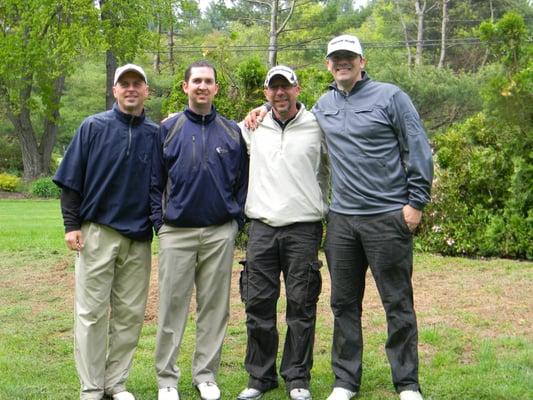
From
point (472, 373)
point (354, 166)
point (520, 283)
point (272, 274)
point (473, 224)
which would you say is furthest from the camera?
point (473, 224)

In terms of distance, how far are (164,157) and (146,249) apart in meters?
0.58

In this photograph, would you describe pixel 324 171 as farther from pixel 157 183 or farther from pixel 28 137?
pixel 28 137

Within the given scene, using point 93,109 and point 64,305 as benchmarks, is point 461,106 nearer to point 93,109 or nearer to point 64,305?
point 93,109

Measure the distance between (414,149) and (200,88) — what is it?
1331mm

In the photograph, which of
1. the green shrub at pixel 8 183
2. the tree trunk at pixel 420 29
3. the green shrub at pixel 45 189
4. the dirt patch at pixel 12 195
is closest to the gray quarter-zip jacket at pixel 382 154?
the green shrub at pixel 45 189

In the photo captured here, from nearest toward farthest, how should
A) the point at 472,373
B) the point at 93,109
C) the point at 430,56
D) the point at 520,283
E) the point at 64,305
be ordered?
the point at 472,373 < the point at 64,305 < the point at 520,283 < the point at 93,109 < the point at 430,56

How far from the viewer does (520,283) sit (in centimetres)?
817

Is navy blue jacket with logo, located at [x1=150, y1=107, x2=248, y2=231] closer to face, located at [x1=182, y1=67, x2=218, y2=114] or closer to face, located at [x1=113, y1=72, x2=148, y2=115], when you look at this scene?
face, located at [x1=182, y1=67, x2=218, y2=114]

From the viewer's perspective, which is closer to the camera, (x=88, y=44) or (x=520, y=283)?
(x=520, y=283)

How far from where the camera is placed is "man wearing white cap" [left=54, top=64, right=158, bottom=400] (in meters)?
4.52

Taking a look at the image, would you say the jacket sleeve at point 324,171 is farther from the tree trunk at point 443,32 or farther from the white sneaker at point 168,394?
the tree trunk at point 443,32

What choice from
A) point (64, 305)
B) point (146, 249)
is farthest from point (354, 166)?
point (64, 305)

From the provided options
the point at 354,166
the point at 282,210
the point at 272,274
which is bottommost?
the point at 272,274

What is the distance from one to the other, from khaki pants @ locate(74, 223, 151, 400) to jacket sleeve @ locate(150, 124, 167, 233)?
206mm
